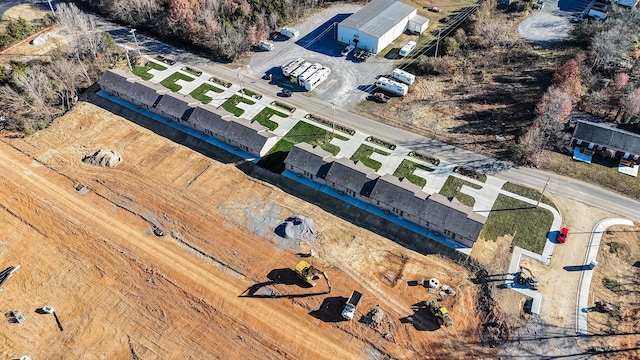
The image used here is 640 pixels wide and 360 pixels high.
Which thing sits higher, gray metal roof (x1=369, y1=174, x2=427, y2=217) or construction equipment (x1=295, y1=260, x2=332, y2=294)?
gray metal roof (x1=369, y1=174, x2=427, y2=217)

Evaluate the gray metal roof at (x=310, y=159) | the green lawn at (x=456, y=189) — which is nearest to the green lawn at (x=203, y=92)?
the gray metal roof at (x=310, y=159)

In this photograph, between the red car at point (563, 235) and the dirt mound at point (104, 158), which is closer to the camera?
the red car at point (563, 235)

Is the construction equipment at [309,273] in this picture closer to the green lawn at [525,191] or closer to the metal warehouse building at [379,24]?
the green lawn at [525,191]

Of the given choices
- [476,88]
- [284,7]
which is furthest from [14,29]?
[476,88]

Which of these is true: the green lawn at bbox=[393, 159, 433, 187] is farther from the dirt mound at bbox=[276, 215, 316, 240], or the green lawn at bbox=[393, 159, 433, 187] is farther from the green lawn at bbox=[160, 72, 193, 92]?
the green lawn at bbox=[160, 72, 193, 92]

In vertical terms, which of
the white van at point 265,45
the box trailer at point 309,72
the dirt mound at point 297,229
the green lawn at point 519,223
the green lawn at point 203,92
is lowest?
the dirt mound at point 297,229

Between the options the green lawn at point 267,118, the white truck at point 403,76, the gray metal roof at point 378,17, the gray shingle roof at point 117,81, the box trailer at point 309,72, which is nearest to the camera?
the green lawn at point 267,118

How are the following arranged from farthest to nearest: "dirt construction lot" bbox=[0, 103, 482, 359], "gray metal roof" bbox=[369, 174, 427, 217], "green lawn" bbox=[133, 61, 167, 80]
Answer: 1. "green lawn" bbox=[133, 61, 167, 80]
2. "gray metal roof" bbox=[369, 174, 427, 217]
3. "dirt construction lot" bbox=[0, 103, 482, 359]

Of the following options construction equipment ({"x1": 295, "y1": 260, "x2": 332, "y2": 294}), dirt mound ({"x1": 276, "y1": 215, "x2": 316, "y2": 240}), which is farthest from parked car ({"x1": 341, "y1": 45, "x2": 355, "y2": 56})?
construction equipment ({"x1": 295, "y1": 260, "x2": 332, "y2": 294})
